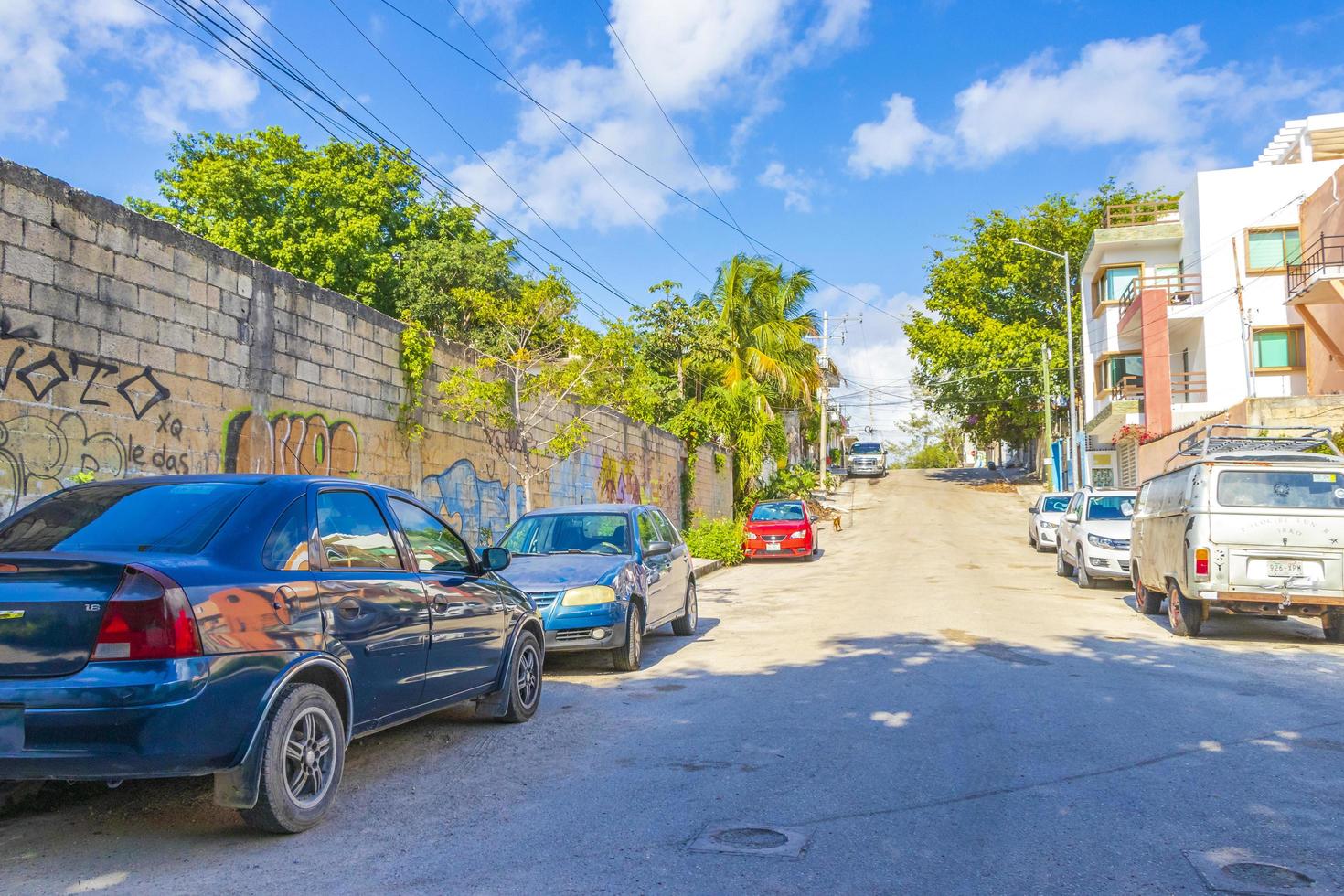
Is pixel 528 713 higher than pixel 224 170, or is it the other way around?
pixel 224 170

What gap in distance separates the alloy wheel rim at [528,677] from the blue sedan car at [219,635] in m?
1.27

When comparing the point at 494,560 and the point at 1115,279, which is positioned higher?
the point at 1115,279

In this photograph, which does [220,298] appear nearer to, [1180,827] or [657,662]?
[657,662]

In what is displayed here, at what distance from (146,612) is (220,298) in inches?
276

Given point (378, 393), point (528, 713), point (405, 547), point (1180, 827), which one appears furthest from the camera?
point (378, 393)

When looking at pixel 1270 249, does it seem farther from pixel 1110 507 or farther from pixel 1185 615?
pixel 1185 615

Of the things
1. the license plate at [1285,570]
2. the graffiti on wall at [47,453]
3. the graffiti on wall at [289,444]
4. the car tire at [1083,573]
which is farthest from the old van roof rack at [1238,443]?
the graffiti on wall at [47,453]

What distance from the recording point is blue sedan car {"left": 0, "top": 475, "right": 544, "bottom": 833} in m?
4.07

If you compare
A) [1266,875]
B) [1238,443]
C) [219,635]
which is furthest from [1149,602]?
[219,635]

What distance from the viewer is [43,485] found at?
7918 millimetres

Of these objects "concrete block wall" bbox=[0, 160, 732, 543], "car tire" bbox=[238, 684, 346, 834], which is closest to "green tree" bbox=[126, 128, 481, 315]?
"concrete block wall" bbox=[0, 160, 732, 543]

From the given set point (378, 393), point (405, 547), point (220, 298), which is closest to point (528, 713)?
point (405, 547)

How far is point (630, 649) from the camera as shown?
31.5 ft

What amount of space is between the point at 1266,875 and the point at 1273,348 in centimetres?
3374
